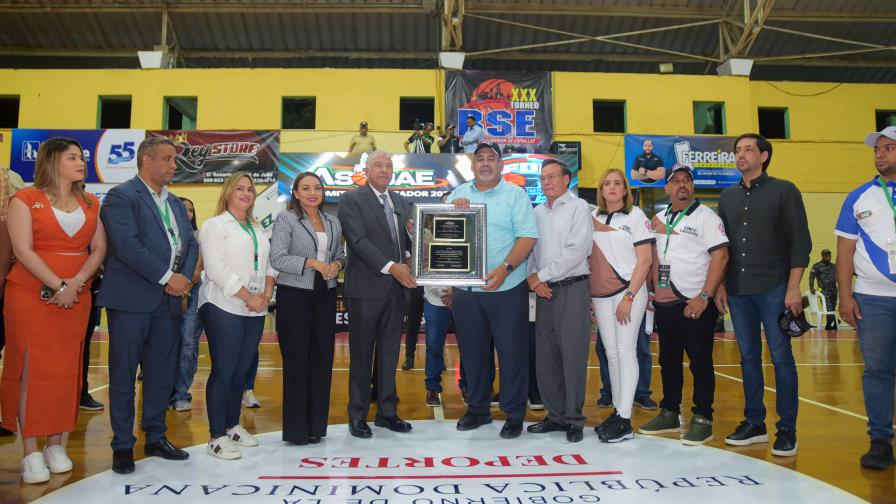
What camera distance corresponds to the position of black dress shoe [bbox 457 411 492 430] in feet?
13.4

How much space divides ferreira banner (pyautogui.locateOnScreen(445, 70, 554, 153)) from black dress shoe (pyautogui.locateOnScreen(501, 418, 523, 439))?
10536 mm

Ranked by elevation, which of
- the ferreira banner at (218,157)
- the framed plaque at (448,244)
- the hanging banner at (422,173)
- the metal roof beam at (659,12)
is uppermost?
the metal roof beam at (659,12)

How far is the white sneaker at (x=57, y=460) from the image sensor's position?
10.4ft

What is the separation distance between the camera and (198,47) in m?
15.9

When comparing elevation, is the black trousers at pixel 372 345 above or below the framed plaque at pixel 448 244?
below

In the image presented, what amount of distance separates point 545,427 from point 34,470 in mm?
2935

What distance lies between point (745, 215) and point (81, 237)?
393cm

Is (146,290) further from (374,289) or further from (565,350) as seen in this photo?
(565,350)

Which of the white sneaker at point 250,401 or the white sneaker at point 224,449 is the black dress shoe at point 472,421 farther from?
the white sneaker at point 250,401

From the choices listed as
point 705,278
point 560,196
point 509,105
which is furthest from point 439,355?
point 509,105

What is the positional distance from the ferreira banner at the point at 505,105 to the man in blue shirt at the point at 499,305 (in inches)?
391

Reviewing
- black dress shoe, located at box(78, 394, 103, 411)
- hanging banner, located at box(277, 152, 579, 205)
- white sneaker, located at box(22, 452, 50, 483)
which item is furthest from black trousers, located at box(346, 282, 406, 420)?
hanging banner, located at box(277, 152, 579, 205)

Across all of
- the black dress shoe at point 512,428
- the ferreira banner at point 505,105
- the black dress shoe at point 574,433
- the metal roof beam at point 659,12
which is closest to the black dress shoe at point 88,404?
the black dress shoe at point 512,428

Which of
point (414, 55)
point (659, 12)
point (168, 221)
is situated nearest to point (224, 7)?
point (414, 55)
